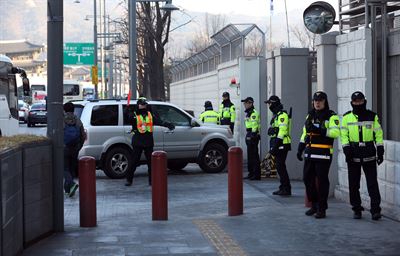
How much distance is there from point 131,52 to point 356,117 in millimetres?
16413

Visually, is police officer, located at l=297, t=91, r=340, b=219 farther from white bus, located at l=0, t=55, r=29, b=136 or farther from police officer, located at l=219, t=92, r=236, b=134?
white bus, located at l=0, t=55, r=29, b=136

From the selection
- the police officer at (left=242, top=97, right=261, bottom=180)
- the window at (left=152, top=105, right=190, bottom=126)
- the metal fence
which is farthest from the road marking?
the metal fence

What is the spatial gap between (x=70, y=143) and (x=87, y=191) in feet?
12.8

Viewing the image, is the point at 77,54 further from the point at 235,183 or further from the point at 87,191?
the point at 87,191

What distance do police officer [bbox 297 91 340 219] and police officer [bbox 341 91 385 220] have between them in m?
0.19

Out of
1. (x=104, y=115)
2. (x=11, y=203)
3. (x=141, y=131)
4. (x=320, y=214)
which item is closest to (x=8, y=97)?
(x=104, y=115)

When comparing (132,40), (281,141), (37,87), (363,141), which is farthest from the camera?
(37,87)

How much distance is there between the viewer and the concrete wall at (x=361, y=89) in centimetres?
992

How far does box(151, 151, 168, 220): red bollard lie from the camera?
10.3m

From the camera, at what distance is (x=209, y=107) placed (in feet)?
68.8

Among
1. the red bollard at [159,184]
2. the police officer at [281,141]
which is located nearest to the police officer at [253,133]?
the police officer at [281,141]

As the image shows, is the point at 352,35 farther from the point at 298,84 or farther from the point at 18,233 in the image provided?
the point at 18,233

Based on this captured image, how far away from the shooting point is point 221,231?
30.6ft

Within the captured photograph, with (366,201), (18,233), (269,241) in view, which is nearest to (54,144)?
(18,233)
